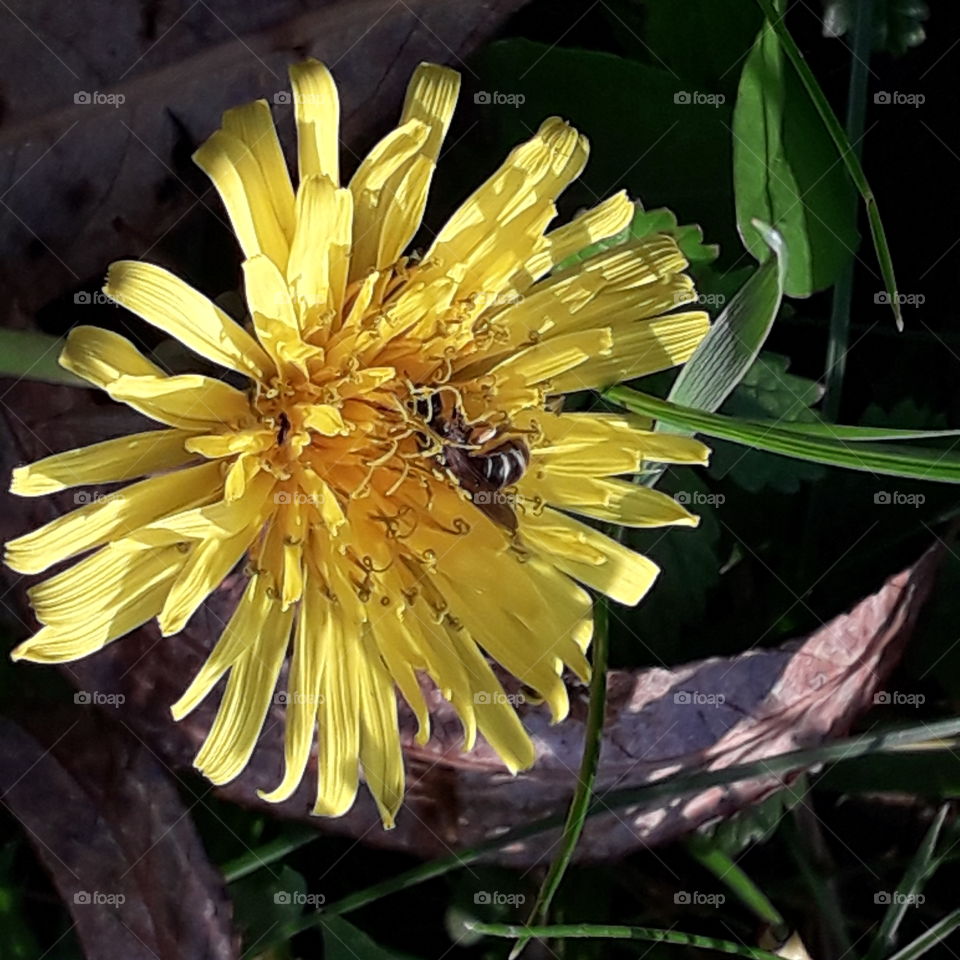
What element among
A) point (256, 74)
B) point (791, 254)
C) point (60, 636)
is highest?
point (256, 74)

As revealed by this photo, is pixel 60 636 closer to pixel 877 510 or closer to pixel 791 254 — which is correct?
pixel 791 254

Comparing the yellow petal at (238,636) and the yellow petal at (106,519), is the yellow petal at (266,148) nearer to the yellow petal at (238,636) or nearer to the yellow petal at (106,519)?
the yellow petal at (106,519)

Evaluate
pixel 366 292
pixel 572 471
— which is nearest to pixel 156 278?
pixel 366 292

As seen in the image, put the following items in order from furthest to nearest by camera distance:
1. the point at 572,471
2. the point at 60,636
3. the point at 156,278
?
the point at 572,471 < the point at 60,636 < the point at 156,278

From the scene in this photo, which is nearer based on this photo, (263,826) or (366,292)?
(366,292)

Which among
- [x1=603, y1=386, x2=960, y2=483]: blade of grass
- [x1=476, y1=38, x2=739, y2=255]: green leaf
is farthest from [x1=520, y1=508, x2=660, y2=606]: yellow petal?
[x1=476, y1=38, x2=739, y2=255]: green leaf

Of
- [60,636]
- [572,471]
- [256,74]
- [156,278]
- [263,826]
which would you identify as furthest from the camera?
[263,826]

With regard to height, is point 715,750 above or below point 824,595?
below
